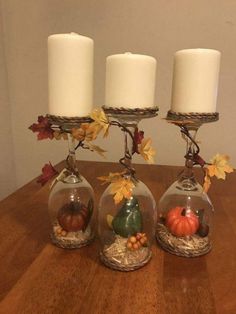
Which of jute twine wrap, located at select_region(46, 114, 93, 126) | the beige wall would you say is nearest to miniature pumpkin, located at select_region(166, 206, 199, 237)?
jute twine wrap, located at select_region(46, 114, 93, 126)

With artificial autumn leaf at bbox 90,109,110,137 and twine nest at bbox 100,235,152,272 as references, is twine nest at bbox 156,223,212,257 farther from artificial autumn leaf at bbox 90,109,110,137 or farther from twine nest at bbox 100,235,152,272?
artificial autumn leaf at bbox 90,109,110,137

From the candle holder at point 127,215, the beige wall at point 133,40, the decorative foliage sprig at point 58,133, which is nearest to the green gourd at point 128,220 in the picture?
the candle holder at point 127,215

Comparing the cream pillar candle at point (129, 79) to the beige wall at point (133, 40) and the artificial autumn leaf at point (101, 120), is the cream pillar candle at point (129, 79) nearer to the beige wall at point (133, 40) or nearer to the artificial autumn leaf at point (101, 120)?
the artificial autumn leaf at point (101, 120)

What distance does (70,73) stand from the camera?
47cm

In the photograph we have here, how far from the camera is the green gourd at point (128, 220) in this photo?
1.52 feet

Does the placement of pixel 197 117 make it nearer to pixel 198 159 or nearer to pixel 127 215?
pixel 198 159

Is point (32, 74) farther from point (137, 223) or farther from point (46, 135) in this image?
point (137, 223)

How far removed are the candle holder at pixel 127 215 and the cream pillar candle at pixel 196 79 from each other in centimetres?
7

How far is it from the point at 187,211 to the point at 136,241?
11 centimetres

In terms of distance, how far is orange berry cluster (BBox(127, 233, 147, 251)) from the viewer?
46 cm

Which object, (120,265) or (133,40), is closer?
(120,265)

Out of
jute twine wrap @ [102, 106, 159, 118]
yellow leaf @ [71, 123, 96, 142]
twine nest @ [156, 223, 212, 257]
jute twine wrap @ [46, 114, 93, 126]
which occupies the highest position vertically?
jute twine wrap @ [102, 106, 159, 118]

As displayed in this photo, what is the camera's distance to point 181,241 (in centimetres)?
51

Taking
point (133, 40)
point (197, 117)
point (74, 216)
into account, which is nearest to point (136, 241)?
point (74, 216)
